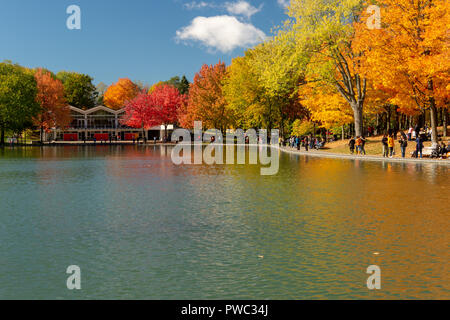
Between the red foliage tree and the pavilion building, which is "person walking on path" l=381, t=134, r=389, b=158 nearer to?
the red foliage tree

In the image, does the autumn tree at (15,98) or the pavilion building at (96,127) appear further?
the pavilion building at (96,127)

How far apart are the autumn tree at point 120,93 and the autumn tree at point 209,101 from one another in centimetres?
6756

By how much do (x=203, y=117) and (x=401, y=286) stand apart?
8357 centimetres

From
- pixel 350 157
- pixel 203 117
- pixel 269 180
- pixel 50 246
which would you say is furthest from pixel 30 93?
pixel 50 246

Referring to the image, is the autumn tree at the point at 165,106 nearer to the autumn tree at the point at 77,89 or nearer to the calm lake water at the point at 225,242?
the autumn tree at the point at 77,89

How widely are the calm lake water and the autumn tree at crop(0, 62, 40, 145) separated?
2661 inches

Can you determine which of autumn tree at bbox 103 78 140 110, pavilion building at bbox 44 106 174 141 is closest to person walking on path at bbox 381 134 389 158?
pavilion building at bbox 44 106 174 141

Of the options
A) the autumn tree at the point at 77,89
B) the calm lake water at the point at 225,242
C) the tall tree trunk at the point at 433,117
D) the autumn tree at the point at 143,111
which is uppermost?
the autumn tree at the point at 77,89

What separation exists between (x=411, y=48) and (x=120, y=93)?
420 feet

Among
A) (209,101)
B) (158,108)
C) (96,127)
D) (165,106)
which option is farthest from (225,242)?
(96,127)

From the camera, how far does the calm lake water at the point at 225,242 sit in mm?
6707

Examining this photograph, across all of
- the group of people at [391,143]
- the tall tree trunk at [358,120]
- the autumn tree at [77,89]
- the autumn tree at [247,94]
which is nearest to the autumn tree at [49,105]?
the autumn tree at [247,94]

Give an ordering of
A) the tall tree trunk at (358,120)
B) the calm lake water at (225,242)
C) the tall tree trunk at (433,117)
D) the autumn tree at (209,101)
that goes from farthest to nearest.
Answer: the autumn tree at (209,101) → the tall tree trunk at (358,120) → the tall tree trunk at (433,117) → the calm lake water at (225,242)

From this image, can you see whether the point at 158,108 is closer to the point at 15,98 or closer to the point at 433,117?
the point at 15,98
